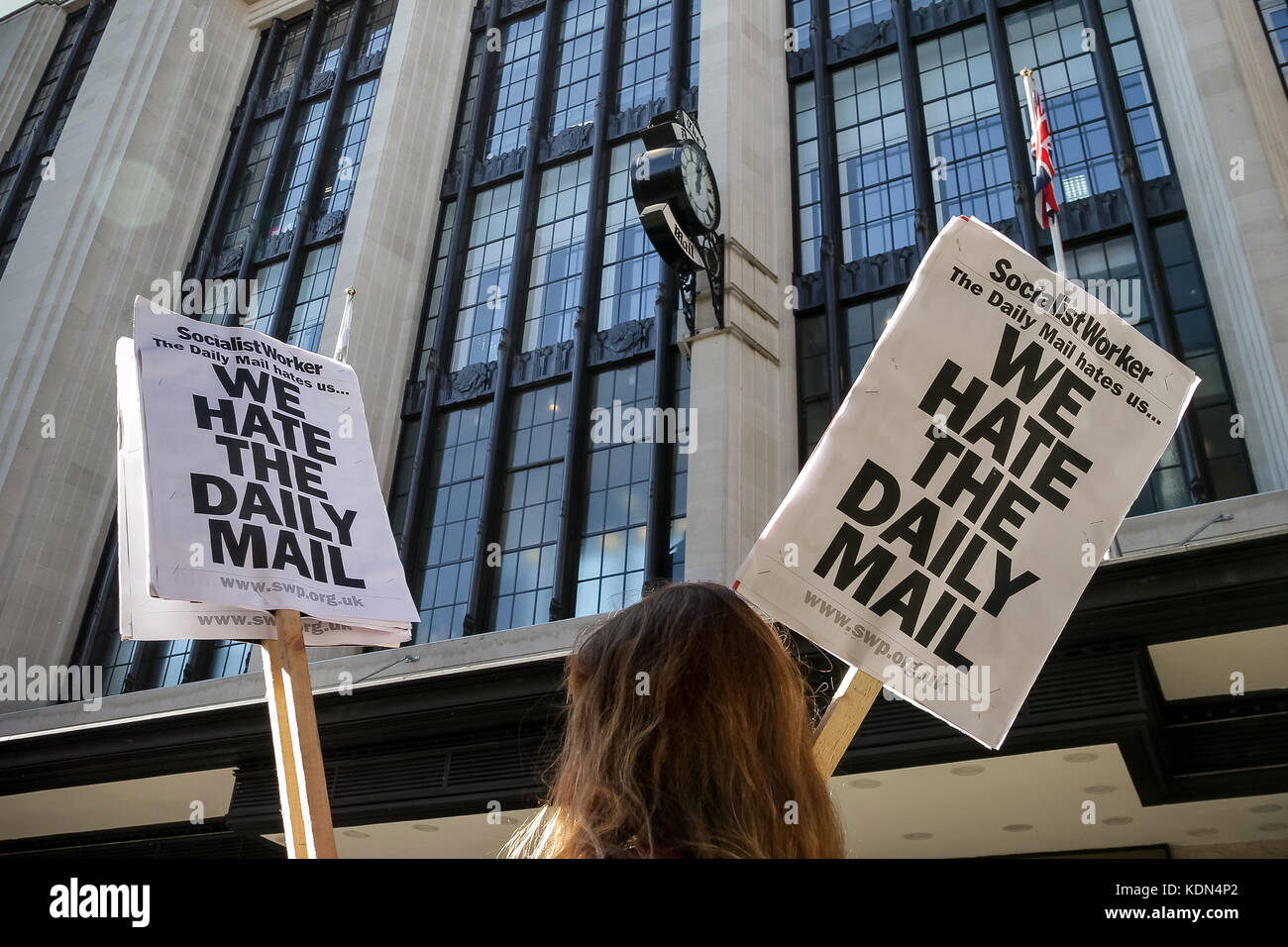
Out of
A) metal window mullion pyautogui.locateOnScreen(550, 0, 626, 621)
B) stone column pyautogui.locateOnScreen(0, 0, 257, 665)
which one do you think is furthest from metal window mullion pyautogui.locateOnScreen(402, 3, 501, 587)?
stone column pyautogui.locateOnScreen(0, 0, 257, 665)

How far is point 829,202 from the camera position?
18.3 meters

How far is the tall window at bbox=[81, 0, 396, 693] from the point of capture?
71.2ft

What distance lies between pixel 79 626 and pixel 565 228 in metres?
13.1

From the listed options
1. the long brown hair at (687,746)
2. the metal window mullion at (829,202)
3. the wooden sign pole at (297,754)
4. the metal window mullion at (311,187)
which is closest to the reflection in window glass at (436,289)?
the metal window mullion at (311,187)

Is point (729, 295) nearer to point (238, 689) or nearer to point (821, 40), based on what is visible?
point (821, 40)

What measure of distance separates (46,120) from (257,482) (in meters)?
31.4

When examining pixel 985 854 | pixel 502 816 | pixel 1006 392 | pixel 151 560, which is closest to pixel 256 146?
pixel 502 816

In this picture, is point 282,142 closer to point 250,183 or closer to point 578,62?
point 250,183

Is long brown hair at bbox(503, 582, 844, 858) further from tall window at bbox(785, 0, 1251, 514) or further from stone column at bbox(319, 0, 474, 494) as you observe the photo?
stone column at bbox(319, 0, 474, 494)

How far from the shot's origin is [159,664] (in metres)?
21.1

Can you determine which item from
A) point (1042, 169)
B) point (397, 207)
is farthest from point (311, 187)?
point (1042, 169)

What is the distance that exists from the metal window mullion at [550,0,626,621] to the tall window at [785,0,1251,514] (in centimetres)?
390

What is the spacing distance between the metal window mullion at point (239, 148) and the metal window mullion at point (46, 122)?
6.19 m

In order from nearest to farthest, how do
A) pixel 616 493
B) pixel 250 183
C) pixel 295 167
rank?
1. pixel 616 493
2. pixel 295 167
3. pixel 250 183
